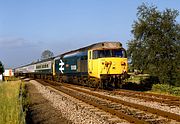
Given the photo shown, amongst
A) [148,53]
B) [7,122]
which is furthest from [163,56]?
[7,122]

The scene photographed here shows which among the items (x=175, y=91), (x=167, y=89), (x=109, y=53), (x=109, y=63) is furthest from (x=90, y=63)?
(x=175, y=91)

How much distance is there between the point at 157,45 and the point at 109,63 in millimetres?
6970

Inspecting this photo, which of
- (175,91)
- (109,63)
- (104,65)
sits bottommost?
(175,91)

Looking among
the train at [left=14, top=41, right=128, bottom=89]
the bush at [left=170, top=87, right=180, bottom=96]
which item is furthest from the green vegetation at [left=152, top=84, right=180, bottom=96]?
the train at [left=14, top=41, right=128, bottom=89]

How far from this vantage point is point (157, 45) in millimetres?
29359

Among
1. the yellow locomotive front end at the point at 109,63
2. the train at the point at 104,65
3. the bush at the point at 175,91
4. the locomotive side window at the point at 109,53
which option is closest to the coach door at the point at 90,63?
the train at the point at 104,65

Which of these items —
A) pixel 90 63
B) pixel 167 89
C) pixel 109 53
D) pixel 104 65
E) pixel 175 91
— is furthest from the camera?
pixel 90 63

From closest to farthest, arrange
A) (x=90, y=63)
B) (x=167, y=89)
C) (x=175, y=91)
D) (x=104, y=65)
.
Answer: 1. (x=175, y=91)
2. (x=167, y=89)
3. (x=104, y=65)
4. (x=90, y=63)

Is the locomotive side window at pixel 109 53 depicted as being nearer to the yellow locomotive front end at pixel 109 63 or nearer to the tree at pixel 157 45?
the yellow locomotive front end at pixel 109 63

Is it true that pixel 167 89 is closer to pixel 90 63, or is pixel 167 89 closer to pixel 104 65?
pixel 104 65

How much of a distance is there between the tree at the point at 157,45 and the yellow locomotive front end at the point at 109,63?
512 centimetres

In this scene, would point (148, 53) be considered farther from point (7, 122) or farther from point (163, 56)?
point (7, 122)

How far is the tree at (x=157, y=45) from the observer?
28.8m

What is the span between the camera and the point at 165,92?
72.8 feet
